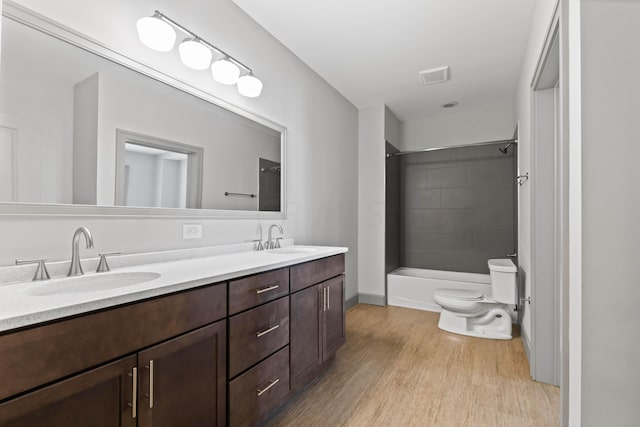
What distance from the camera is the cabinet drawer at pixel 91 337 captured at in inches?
29.0

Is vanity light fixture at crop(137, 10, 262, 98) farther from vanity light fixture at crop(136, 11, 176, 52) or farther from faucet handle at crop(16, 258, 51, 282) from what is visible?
faucet handle at crop(16, 258, 51, 282)

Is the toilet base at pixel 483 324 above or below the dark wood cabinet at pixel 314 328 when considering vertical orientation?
below

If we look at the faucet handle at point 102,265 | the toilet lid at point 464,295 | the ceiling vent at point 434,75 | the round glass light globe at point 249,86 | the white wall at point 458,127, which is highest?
the ceiling vent at point 434,75

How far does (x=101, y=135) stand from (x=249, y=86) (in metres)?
1.06

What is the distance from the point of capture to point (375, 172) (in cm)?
387

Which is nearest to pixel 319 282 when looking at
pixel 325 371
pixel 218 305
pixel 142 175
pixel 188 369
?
pixel 325 371

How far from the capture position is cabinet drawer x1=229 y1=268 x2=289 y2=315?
4.43ft

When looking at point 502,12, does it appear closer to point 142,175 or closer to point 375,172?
point 375,172

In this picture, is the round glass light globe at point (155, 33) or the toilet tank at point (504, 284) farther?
the toilet tank at point (504, 284)

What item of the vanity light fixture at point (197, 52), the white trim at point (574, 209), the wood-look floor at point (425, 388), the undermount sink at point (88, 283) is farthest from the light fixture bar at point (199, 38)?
the wood-look floor at point (425, 388)

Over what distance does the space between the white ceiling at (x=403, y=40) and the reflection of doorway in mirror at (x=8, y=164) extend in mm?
1622

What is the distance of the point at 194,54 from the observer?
5.82 ft

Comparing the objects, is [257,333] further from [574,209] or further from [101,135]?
[574,209]

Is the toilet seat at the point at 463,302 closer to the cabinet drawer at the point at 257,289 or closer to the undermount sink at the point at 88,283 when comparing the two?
the cabinet drawer at the point at 257,289
